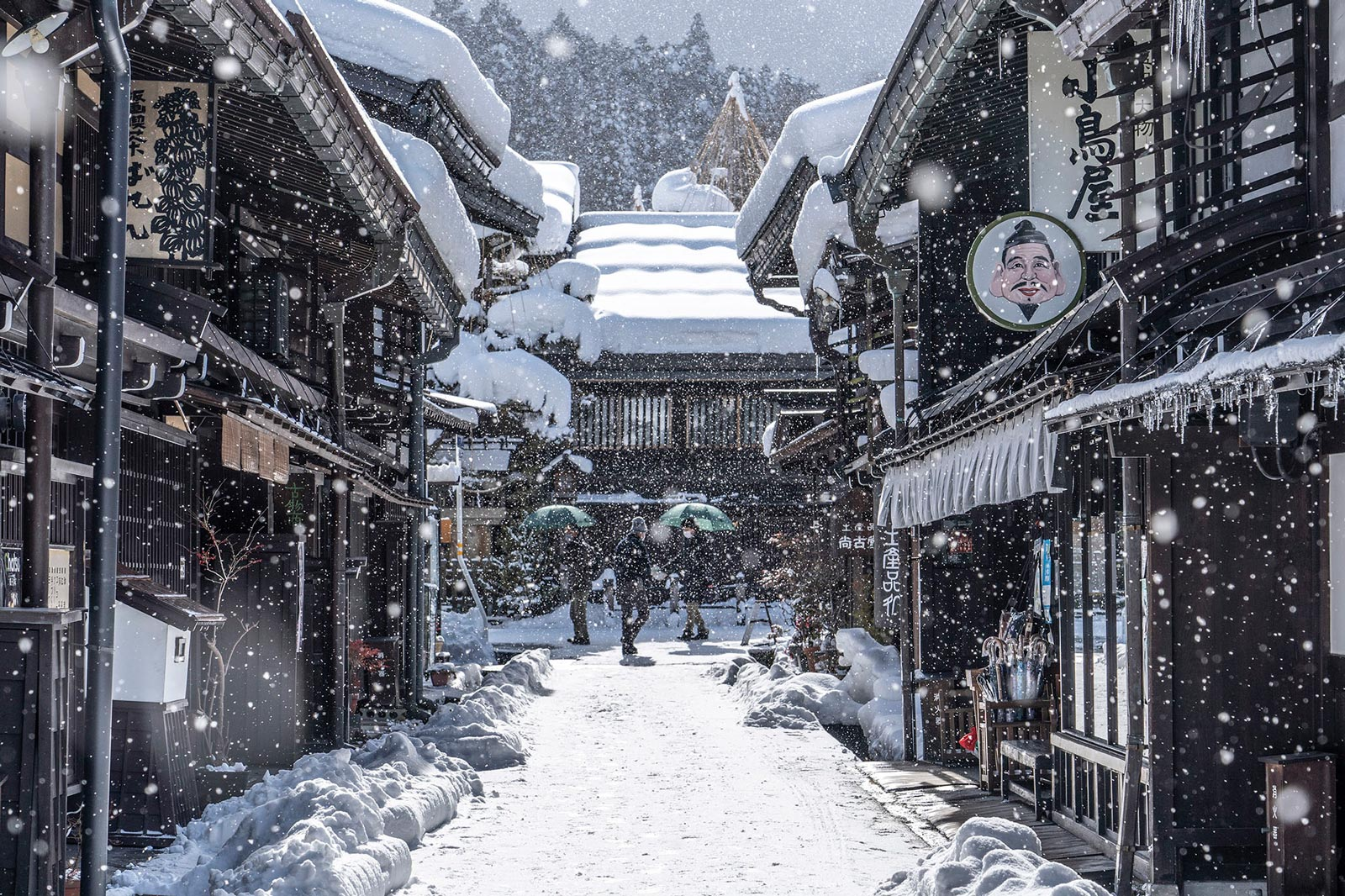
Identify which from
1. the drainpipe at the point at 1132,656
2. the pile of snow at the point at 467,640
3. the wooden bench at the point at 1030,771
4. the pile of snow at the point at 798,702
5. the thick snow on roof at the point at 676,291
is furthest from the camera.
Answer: the thick snow on roof at the point at 676,291

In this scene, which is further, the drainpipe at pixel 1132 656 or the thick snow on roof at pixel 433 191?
the thick snow on roof at pixel 433 191

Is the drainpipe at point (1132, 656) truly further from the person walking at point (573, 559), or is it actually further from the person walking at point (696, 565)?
the person walking at point (696, 565)

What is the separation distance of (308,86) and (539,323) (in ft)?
89.2

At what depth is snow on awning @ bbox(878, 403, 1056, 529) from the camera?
9.34 metres

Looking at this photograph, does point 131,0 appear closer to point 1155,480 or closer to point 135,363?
point 135,363

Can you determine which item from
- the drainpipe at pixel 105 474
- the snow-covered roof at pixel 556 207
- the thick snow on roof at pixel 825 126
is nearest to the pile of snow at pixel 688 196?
the snow-covered roof at pixel 556 207

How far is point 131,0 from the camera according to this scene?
7016 mm

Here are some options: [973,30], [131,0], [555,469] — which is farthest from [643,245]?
[131,0]

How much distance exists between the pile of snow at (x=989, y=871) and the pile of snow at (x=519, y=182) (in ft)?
66.3

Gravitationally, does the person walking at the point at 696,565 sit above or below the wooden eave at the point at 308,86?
below

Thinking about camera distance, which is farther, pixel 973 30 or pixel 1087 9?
pixel 973 30

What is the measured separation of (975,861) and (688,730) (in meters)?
9.32

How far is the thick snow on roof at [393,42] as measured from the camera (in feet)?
61.6

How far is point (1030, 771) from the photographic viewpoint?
38.0ft
